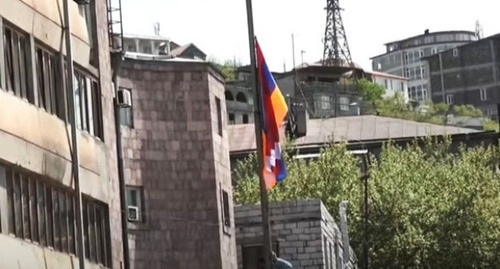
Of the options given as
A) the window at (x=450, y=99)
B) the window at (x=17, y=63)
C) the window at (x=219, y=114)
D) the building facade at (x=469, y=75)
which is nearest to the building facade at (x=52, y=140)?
the window at (x=17, y=63)

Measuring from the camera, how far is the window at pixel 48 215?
23922mm

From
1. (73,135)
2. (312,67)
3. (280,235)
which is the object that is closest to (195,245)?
(280,235)

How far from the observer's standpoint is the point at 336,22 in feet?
429

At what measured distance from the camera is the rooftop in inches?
3209

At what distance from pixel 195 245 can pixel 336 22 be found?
321 feet

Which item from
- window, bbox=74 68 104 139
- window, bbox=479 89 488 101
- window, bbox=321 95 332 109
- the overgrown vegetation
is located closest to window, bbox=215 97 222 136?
window, bbox=74 68 104 139

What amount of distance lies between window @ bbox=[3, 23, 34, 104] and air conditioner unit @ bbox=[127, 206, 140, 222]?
24.6 feet

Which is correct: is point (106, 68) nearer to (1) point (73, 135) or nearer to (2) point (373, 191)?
(1) point (73, 135)

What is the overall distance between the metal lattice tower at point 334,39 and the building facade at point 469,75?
1222 cm

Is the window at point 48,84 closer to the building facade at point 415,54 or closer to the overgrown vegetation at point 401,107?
the overgrown vegetation at point 401,107

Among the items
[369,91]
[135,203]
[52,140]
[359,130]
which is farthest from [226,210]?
[369,91]

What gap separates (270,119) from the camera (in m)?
29.9

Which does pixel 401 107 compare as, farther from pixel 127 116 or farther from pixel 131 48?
pixel 127 116

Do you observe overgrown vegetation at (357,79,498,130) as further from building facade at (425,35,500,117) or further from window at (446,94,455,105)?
window at (446,94,455,105)
